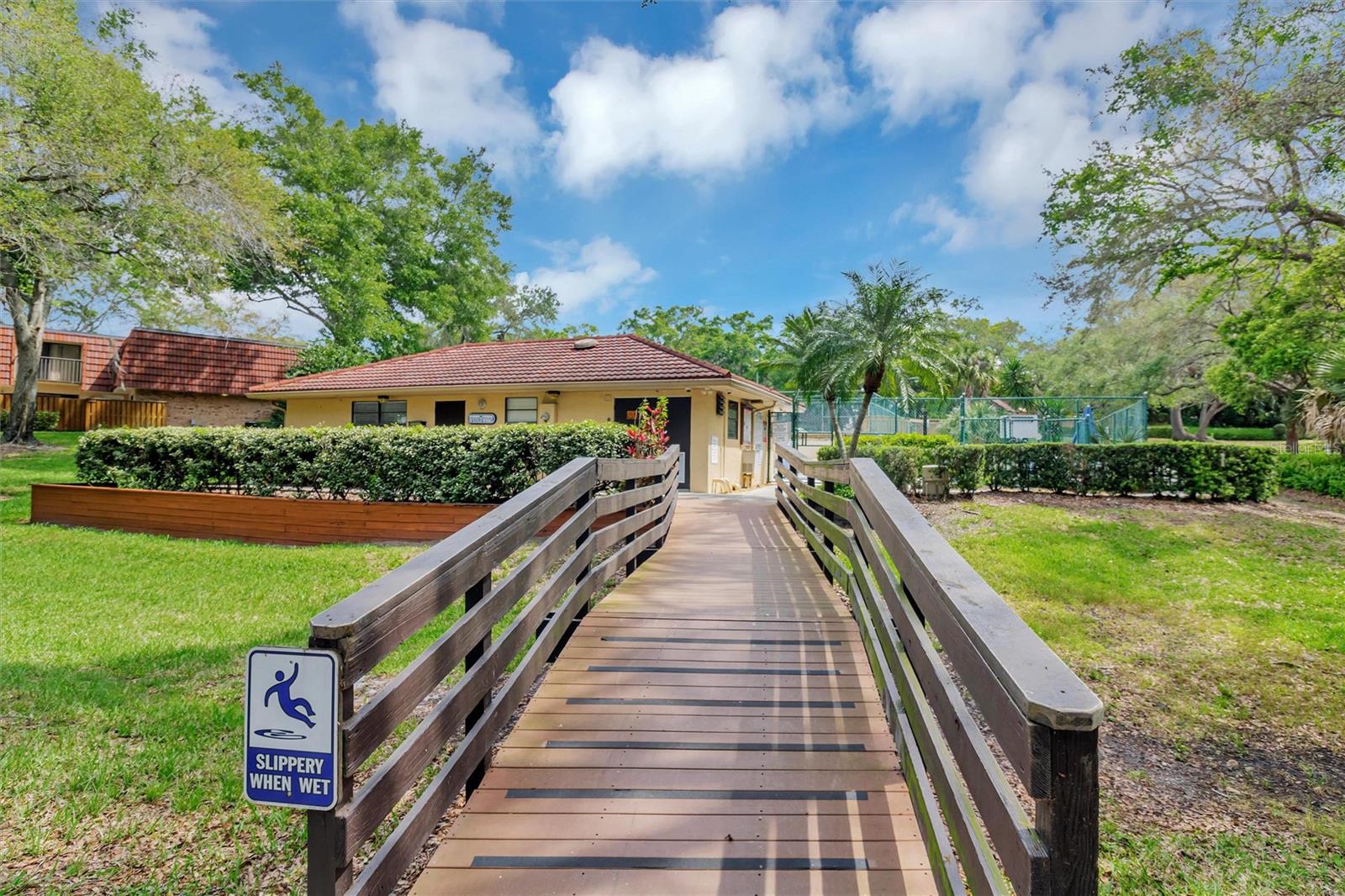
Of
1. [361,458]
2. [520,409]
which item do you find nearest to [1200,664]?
[361,458]

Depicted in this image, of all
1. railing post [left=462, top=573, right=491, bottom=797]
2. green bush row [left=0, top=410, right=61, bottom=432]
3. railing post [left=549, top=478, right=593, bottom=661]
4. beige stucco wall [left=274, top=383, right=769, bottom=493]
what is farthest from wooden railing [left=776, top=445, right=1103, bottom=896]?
green bush row [left=0, top=410, right=61, bottom=432]

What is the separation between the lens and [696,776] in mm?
2545

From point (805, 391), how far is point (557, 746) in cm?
1605

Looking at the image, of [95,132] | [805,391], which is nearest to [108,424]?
[95,132]

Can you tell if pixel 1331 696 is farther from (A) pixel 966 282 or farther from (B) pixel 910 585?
(A) pixel 966 282

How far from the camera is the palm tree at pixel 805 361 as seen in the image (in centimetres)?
1666

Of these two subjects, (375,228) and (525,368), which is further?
(375,228)

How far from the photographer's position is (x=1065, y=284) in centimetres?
1331

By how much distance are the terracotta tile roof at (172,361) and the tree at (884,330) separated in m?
19.5

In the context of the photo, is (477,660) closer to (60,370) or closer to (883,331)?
(883,331)

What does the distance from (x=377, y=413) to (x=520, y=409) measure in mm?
4471

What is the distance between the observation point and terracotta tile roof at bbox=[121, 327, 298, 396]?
21.8m

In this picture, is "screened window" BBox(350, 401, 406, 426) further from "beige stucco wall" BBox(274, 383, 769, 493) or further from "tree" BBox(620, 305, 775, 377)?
"tree" BBox(620, 305, 775, 377)

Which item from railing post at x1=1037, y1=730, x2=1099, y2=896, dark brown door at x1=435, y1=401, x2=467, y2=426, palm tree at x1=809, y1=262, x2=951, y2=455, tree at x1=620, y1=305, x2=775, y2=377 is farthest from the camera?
tree at x1=620, y1=305, x2=775, y2=377
